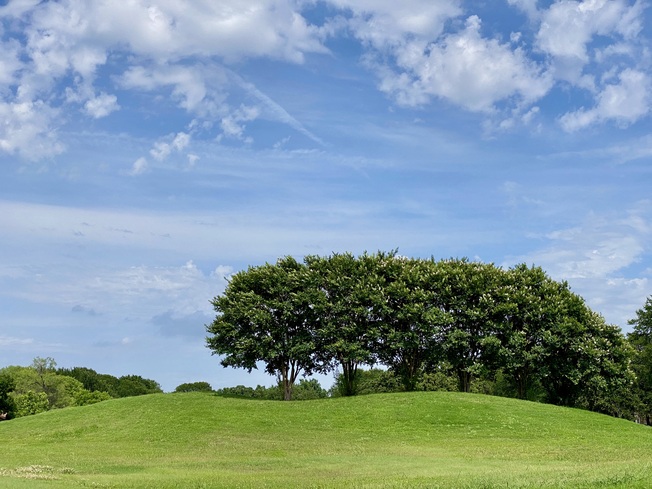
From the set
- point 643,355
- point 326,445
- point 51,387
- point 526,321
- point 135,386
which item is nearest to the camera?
point 326,445

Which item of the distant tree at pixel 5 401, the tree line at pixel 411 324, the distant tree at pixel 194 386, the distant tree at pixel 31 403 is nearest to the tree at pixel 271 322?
the tree line at pixel 411 324

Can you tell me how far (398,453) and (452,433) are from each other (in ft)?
35.3

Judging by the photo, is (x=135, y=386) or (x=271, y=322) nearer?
(x=271, y=322)

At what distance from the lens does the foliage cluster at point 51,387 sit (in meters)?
89.3

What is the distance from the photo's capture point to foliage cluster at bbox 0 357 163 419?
89350 millimetres

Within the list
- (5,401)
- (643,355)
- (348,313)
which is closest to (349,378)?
(348,313)

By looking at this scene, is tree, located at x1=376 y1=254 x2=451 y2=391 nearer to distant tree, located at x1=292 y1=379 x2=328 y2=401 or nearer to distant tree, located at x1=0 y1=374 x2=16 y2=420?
distant tree, located at x1=292 y1=379 x2=328 y2=401

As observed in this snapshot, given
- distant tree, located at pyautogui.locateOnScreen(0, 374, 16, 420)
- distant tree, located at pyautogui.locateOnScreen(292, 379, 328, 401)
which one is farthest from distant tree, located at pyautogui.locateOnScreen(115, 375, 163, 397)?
distant tree, located at pyautogui.locateOnScreen(0, 374, 16, 420)

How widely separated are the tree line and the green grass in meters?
6.24

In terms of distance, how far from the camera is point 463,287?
214 ft

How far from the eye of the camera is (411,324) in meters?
64.4

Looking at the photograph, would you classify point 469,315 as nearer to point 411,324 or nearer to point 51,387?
point 411,324

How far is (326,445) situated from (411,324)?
24.9 m

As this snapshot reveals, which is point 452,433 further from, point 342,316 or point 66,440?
point 66,440
